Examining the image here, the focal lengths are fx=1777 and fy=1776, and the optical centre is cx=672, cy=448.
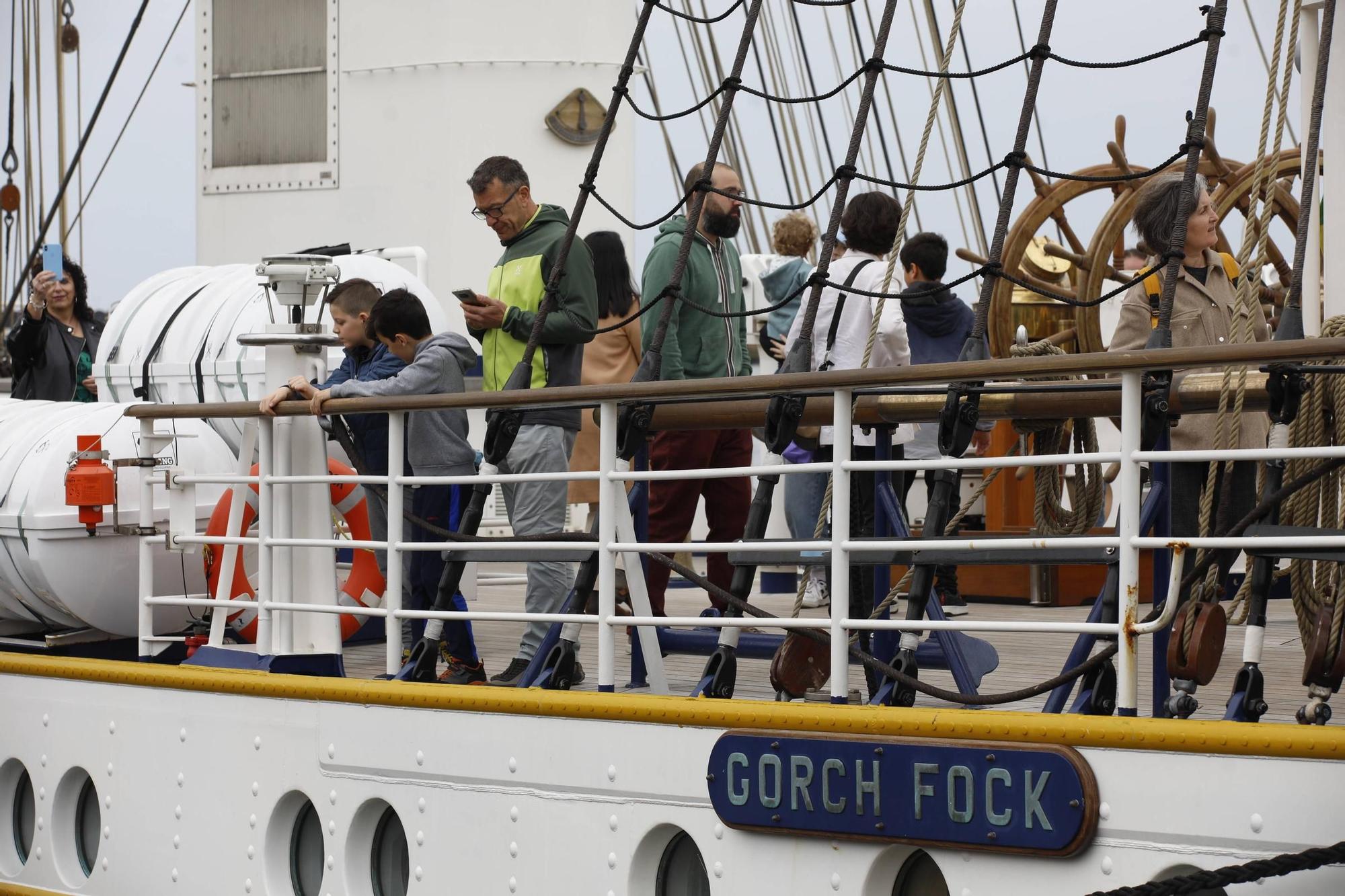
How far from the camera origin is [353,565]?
5723mm

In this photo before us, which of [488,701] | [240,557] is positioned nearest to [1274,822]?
[488,701]

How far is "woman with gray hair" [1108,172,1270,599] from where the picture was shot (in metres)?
4.31

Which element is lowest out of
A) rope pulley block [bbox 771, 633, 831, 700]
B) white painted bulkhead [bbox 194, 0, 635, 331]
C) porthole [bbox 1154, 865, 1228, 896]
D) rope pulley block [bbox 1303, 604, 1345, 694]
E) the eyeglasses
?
porthole [bbox 1154, 865, 1228, 896]

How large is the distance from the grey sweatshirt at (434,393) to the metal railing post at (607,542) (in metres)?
0.92

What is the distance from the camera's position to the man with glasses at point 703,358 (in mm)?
5305

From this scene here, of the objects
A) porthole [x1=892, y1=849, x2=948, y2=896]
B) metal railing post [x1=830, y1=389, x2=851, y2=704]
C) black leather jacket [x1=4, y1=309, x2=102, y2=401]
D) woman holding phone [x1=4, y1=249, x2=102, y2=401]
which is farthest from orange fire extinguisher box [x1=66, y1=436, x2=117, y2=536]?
porthole [x1=892, y1=849, x2=948, y2=896]

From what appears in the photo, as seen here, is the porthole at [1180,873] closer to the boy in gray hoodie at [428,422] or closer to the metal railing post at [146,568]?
the boy in gray hoodie at [428,422]

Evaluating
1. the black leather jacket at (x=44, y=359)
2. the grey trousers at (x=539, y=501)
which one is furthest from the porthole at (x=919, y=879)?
the black leather jacket at (x=44, y=359)

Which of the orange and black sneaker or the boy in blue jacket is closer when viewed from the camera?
the orange and black sneaker

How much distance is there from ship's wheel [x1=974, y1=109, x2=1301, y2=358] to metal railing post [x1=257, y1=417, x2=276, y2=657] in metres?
2.66

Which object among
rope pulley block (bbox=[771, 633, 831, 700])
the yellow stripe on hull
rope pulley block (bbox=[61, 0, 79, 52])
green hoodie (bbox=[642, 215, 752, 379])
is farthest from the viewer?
rope pulley block (bbox=[61, 0, 79, 52])

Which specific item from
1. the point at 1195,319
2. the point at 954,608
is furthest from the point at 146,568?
the point at 1195,319

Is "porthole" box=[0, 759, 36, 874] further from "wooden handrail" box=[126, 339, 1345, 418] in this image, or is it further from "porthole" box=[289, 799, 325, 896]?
"wooden handrail" box=[126, 339, 1345, 418]

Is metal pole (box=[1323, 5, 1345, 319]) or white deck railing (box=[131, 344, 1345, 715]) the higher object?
metal pole (box=[1323, 5, 1345, 319])
